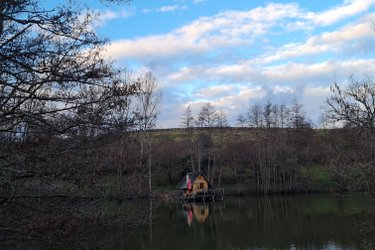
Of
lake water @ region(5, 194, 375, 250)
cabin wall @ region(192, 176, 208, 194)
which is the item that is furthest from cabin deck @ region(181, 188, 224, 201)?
lake water @ region(5, 194, 375, 250)

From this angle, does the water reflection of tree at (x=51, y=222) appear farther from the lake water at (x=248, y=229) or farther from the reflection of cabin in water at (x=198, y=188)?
the reflection of cabin in water at (x=198, y=188)

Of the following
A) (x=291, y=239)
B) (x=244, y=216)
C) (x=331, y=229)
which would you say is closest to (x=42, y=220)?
(x=291, y=239)

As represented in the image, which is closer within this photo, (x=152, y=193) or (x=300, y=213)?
(x=152, y=193)

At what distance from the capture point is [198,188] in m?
61.7

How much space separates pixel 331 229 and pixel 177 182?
37.5m

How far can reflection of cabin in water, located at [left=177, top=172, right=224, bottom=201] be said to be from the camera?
60.4 meters

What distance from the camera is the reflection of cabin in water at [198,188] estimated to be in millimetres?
60406

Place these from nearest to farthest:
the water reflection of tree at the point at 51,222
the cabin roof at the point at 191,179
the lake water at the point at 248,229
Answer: the water reflection of tree at the point at 51,222 < the lake water at the point at 248,229 < the cabin roof at the point at 191,179

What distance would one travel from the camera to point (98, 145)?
23.6 ft

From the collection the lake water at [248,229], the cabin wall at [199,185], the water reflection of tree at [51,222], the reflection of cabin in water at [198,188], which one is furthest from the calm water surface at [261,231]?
the cabin wall at [199,185]

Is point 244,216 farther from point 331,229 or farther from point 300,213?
point 331,229

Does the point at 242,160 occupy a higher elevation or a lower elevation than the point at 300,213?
higher

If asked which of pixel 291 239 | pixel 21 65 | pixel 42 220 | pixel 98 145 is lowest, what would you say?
pixel 291 239

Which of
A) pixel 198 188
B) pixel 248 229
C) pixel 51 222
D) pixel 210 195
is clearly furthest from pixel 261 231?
pixel 198 188
